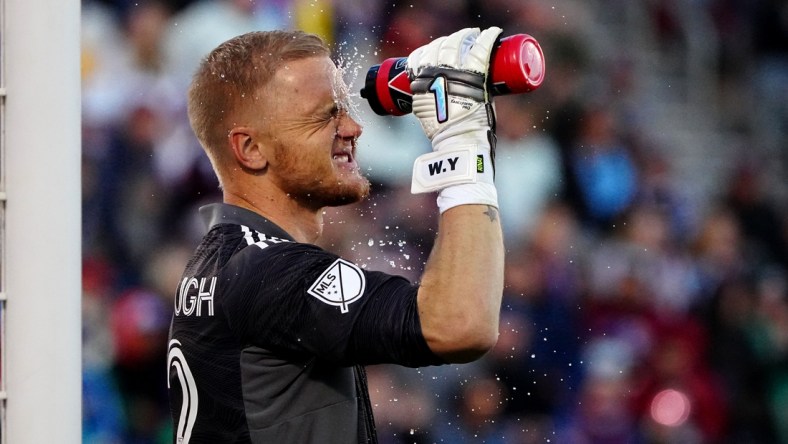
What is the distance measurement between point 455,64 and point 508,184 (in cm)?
331

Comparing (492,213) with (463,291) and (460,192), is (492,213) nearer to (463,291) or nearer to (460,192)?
(460,192)

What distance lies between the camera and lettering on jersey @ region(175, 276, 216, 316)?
78.6 inches

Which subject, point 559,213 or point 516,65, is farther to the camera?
point 559,213

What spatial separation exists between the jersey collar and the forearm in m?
0.40

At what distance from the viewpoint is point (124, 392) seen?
4.48 m

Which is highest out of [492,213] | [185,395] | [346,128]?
[346,128]

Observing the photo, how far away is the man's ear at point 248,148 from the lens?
7.35ft

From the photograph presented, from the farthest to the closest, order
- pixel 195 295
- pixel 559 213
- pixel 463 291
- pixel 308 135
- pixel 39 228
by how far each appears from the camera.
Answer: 1. pixel 559 213
2. pixel 39 228
3. pixel 308 135
4. pixel 195 295
5. pixel 463 291

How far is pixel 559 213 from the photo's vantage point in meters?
5.36

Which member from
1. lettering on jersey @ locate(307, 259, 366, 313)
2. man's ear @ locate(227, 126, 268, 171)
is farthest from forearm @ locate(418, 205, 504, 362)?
man's ear @ locate(227, 126, 268, 171)

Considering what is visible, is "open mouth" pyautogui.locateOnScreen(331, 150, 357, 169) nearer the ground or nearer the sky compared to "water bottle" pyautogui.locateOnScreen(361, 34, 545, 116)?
nearer the ground

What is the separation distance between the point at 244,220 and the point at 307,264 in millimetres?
298

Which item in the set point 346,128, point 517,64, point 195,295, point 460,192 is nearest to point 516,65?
point 517,64

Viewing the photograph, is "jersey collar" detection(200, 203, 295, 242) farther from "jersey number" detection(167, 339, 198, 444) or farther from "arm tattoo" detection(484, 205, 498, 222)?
"arm tattoo" detection(484, 205, 498, 222)
